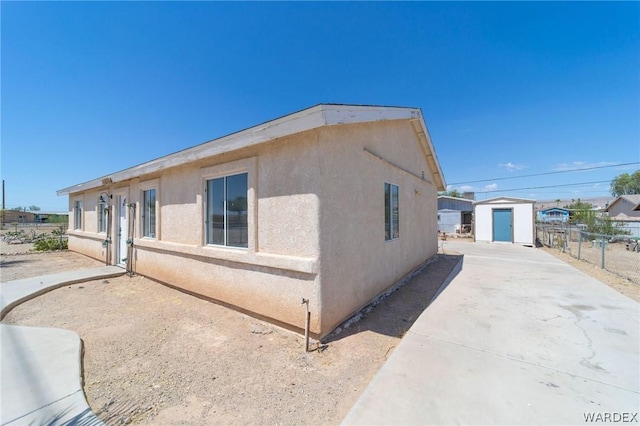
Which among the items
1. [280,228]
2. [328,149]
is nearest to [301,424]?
[280,228]

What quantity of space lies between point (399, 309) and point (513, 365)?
2085 mm

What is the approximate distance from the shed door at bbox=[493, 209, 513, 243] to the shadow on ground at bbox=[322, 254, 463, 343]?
37.1 feet

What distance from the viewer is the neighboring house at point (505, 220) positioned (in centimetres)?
1502

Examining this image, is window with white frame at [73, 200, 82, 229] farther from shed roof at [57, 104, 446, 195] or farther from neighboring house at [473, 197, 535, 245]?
neighboring house at [473, 197, 535, 245]

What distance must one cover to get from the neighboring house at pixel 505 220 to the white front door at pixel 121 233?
64.5 ft

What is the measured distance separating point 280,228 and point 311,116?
1.79 metres

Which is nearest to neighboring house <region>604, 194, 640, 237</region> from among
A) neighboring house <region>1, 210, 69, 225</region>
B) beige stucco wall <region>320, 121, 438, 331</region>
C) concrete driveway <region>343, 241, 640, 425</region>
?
concrete driveway <region>343, 241, 640, 425</region>

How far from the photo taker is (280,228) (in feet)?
13.1

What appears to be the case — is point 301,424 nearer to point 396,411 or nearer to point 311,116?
point 396,411

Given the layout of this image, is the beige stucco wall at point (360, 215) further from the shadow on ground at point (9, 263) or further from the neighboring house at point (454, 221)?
the neighboring house at point (454, 221)

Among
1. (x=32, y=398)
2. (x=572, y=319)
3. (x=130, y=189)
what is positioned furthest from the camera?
(x=130, y=189)

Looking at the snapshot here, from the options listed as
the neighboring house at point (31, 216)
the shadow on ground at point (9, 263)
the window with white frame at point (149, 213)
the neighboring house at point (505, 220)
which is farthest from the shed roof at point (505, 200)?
the neighboring house at point (31, 216)

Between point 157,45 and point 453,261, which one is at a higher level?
point 157,45

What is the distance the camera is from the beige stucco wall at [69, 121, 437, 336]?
11.9 feet
